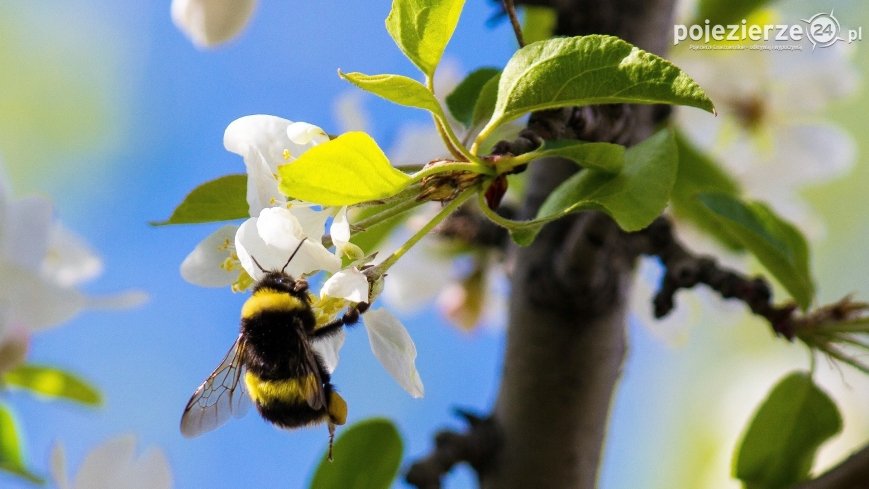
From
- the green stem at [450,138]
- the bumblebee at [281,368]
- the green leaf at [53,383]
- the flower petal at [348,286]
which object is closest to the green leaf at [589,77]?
the green stem at [450,138]

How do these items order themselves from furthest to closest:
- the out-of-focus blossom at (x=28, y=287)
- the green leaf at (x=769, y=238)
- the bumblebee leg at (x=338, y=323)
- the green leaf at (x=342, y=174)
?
1. the out-of-focus blossom at (x=28, y=287)
2. the green leaf at (x=769, y=238)
3. the bumblebee leg at (x=338, y=323)
4. the green leaf at (x=342, y=174)

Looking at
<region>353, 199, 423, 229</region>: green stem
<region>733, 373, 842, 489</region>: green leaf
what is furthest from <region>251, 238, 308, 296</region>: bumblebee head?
<region>733, 373, 842, 489</region>: green leaf

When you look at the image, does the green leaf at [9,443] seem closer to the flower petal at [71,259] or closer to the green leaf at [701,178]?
the flower petal at [71,259]

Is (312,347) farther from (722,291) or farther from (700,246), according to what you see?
(700,246)

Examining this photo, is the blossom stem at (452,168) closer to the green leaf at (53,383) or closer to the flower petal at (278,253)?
the flower petal at (278,253)

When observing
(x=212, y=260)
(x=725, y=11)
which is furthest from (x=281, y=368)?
(x=725, y=11)

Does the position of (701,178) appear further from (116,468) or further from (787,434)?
(116,468)

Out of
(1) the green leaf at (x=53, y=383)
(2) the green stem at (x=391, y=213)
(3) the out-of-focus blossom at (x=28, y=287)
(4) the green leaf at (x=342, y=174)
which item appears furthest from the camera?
(1) the green leaf at (x=53, y=383)

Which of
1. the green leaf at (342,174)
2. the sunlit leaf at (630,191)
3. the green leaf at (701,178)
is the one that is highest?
the green leaf at (342,174)

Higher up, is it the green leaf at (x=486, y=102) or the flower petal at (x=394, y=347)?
the green leaf at (x=486, y=102)

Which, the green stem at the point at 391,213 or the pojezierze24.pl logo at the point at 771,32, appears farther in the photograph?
the pojezierze24.pl logo at the point at 771,32
